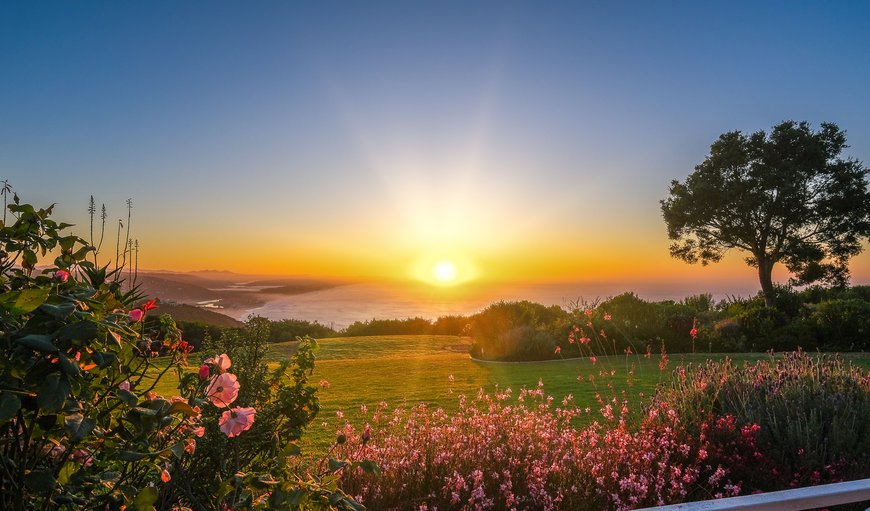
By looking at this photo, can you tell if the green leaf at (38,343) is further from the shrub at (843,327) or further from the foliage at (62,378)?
the shrub at (843,327)

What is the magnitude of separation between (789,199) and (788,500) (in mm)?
26358

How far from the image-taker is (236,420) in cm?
198

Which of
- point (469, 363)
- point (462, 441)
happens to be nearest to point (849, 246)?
point (469, 363)

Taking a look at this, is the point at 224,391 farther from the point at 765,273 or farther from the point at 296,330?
the point at 765,273

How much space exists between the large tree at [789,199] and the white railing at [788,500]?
80.5ft

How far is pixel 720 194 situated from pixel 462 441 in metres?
24.8

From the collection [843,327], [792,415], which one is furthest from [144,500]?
[843,327]

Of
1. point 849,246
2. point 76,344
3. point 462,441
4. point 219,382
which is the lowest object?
point 462,441

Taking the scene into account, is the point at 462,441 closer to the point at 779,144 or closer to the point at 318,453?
the point at 318,453

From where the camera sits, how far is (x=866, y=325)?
15750 mm

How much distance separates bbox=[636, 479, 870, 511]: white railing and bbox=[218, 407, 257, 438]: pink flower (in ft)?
4.93

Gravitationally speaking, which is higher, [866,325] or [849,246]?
[849,246]

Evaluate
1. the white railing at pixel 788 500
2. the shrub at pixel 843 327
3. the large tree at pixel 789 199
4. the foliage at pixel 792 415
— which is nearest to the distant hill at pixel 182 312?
the white railing at pixel 788 500

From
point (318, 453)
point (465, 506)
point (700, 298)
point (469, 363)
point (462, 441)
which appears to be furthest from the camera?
point (700, 298)
